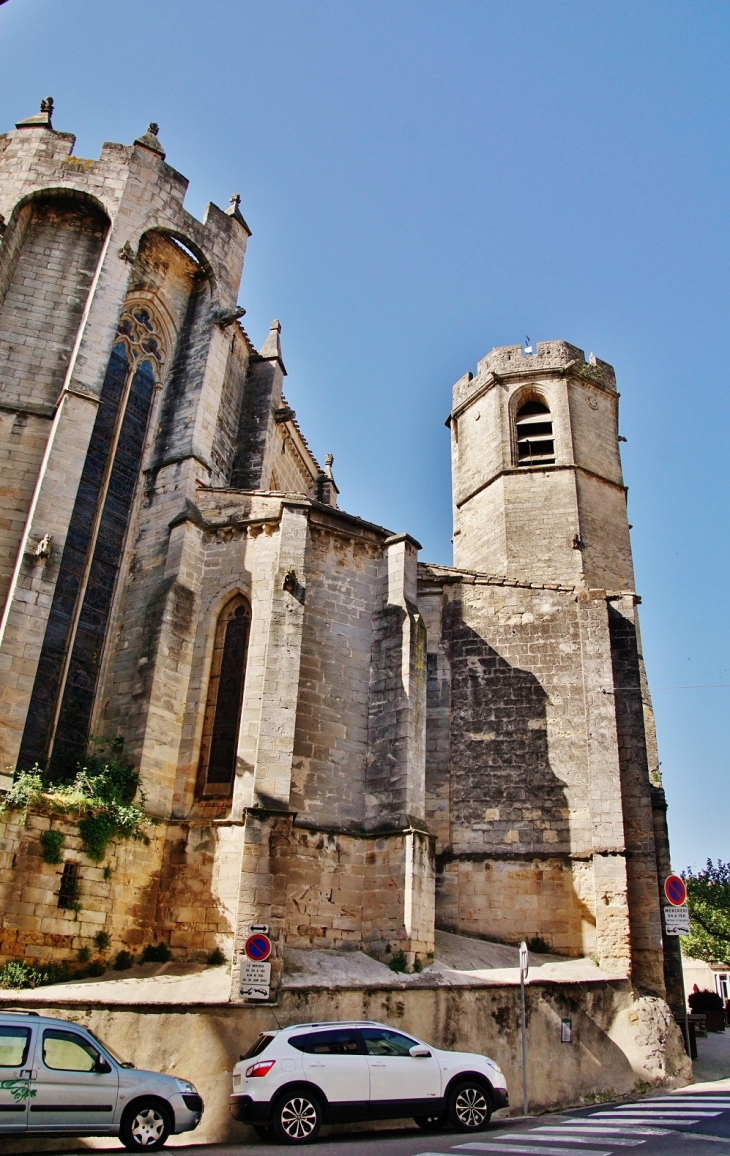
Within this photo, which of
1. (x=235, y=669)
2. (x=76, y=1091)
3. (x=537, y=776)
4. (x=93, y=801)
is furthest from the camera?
(x=537, y=776)

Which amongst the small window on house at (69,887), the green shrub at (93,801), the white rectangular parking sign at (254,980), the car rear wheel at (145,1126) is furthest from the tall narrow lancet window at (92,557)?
the car rear wheel at (145,1126)

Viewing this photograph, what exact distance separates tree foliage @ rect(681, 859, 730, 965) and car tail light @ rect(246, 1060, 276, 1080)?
78.1 ft

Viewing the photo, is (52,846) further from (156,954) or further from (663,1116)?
(663,1116)

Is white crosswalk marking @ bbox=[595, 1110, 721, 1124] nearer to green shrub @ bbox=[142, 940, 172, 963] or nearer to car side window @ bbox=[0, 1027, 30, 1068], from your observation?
green shrub @ bbox=[142, 940, 172, 963]

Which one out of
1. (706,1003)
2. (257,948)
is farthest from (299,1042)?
(706,1003)

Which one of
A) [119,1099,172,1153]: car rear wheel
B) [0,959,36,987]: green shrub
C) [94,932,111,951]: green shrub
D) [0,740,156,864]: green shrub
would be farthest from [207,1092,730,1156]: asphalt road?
[0,740,156,864]: green shrub

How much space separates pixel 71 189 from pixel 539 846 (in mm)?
14114

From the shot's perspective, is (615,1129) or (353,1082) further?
(615,1129)

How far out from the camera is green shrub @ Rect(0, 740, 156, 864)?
10250 millimetres

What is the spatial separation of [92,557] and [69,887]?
17.7 feet

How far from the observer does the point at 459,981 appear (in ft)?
35.1

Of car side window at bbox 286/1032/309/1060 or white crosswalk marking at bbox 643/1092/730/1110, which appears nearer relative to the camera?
car side window at bbox 286/1032/309/1060

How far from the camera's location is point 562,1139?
681cm

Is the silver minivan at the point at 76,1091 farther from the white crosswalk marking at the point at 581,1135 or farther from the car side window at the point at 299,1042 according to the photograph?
the white crosswalk marking at the point at 581,1135
